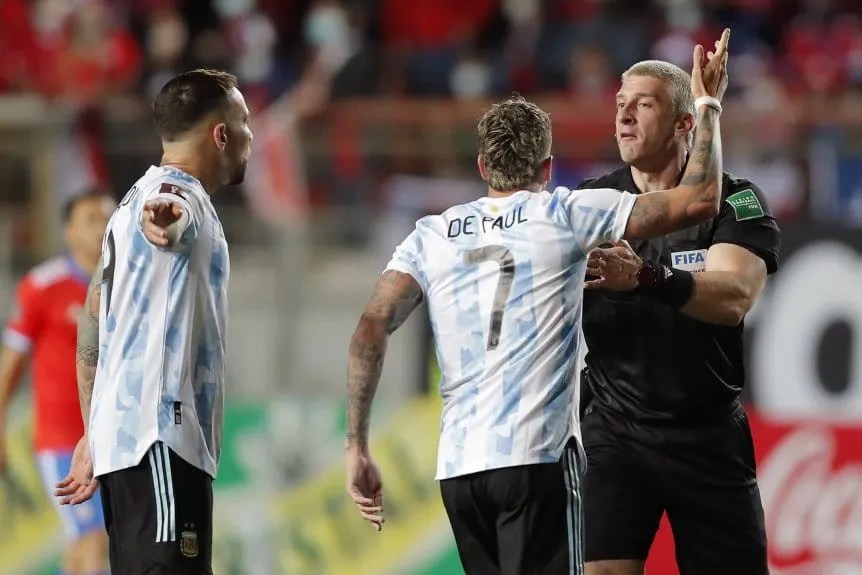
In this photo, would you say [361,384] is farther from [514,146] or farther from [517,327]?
[514,146]

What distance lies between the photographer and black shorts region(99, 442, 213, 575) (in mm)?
4617

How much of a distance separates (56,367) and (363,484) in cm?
417

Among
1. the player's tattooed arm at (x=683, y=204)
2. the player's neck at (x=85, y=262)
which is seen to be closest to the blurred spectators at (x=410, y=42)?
the player's neck at (x=85, y=262)

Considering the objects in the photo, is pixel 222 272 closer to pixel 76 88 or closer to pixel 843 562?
pixel 843 562

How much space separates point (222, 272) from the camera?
4.81m

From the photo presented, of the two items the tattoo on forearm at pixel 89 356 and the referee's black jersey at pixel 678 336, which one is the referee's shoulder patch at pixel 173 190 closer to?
the tattoo on forearm at pixel 89 356

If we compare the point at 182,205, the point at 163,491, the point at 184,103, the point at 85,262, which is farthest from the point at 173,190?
the point at 85,262

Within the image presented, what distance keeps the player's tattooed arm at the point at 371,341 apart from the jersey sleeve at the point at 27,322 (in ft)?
13.6

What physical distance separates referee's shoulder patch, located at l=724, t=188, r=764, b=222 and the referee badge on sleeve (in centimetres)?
217

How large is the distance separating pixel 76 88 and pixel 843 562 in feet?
22.2

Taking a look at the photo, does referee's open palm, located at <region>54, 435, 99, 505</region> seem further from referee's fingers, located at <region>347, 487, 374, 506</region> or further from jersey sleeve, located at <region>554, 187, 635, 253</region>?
jersey sleeve, located at <region>554, 187, 635, 253</region>

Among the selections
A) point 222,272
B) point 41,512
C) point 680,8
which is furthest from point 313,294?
point 680,8

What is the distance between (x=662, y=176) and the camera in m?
5.47

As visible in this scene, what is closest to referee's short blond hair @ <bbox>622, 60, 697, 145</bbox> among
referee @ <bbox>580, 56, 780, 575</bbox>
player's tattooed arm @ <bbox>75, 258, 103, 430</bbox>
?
referee @ <bbox>580, 56, 780, 575</bbox>
